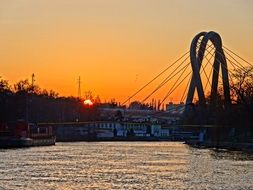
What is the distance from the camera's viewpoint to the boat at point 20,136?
10119 cm

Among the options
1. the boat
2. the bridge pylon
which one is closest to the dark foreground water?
the boat

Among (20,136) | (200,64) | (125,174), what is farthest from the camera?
(200,64)

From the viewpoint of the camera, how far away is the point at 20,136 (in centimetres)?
10350

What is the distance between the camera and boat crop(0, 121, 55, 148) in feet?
332

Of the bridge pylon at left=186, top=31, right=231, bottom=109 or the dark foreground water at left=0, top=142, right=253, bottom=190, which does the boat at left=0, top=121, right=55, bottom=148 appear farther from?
the dark foreground water at left=0, top=142, right=253, bottom=190

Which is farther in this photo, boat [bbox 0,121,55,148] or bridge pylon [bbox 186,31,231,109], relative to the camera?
bridge pylon [bbox 186,31,231,109]

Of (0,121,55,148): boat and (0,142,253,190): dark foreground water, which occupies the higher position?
(0,121,55,148): boat

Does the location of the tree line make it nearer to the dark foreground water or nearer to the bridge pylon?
the bridge pylon

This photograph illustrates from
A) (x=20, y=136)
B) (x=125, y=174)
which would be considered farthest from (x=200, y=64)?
(x=125, y=174)

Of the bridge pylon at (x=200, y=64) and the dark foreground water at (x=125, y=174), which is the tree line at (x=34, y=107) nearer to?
the bridge pylon at (x=200, y=64)

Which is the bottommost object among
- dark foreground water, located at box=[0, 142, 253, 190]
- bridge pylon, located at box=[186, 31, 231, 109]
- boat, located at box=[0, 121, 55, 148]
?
dark foreground water, located at box=[0, 142, 253, 190]

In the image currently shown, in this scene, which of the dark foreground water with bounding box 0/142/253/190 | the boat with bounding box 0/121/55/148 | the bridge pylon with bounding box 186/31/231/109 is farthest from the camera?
the bridge pylon with bounding box 186/31/231/109

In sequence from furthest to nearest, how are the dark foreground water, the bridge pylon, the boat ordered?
the bridge pylon < the boat < the dark foreground water

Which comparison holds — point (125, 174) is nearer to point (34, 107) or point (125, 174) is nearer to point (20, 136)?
point (20, 136)
